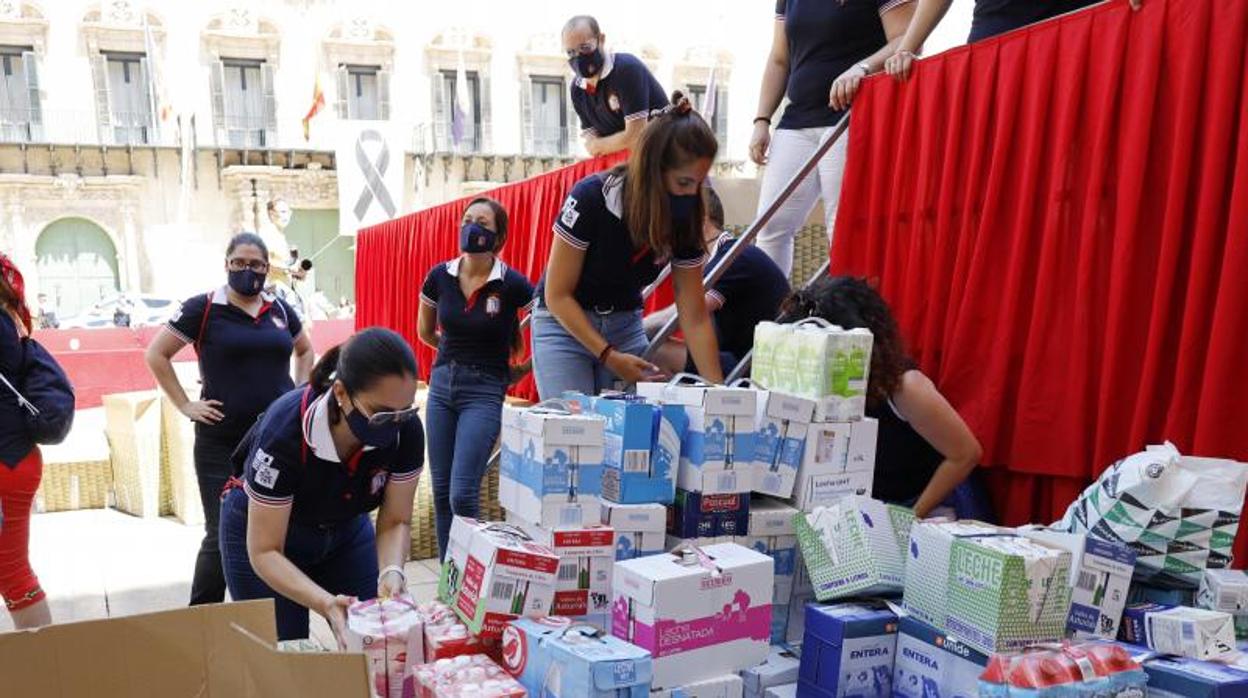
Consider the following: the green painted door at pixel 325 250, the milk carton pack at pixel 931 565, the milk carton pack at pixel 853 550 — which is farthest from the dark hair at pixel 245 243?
the green painted door at pixel 325 250

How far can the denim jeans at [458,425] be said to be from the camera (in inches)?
113

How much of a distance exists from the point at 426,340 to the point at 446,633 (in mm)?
2102

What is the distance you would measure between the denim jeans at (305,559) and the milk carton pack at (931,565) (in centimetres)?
131

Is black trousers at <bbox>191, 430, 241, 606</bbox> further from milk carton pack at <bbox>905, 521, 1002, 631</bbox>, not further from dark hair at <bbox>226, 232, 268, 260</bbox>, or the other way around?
milk carton pack at <bbox>905, 521, 1002, 631</bbox>

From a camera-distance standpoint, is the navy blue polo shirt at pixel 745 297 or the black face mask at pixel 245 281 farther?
the black face mask at pixel 245 281

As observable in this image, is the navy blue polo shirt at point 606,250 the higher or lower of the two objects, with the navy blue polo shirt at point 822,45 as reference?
lower

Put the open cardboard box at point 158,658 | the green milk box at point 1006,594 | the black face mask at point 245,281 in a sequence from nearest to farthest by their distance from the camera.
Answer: the open cardboard box at point 158,658, the green milk box at point 1006,594, the black face mask at point 245,281

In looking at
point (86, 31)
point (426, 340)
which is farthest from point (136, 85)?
point (426, 340)

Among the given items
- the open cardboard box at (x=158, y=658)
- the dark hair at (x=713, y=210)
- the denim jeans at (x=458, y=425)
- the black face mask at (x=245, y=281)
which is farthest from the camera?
the black face mask at (x=245, y=281)

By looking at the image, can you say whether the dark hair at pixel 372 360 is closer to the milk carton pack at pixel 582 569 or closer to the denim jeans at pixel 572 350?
the milk carton pack at pixel 582 569

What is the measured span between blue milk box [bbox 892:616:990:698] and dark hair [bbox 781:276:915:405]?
0.68m

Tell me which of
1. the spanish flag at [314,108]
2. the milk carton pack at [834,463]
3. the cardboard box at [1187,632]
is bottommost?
the cardboard box at [1187,632]

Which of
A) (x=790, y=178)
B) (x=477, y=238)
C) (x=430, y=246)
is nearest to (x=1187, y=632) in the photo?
(x=790, y=178)

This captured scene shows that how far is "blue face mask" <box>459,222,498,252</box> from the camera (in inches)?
123
